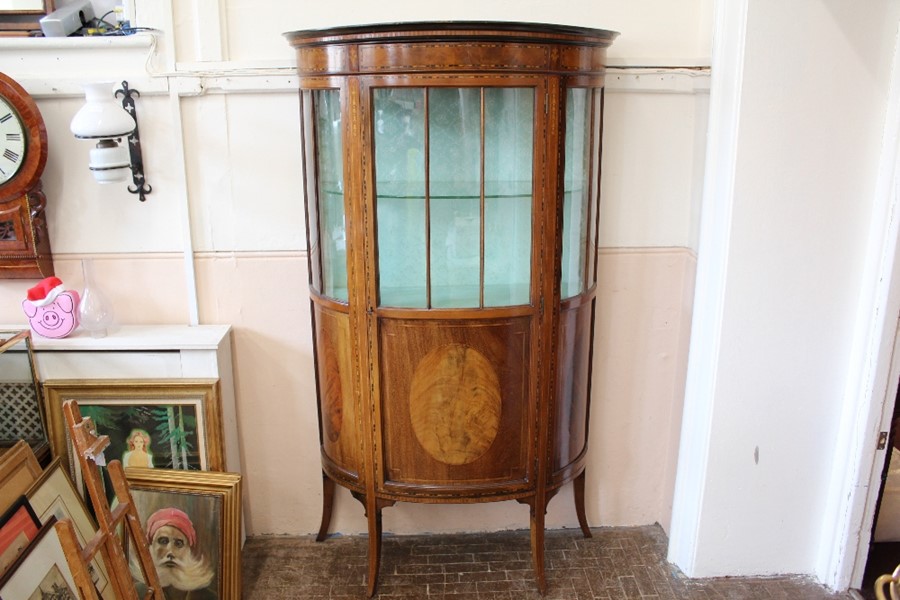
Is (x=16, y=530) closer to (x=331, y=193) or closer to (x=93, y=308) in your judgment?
(x=93, y=308)

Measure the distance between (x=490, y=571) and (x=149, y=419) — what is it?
1364 mm

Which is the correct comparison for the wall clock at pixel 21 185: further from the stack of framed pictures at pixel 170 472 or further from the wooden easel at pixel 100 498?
the wooden easel at pixel 100 498

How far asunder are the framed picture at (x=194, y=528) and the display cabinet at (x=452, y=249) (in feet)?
1.32

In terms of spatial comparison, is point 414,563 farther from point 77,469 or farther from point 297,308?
point 77,469

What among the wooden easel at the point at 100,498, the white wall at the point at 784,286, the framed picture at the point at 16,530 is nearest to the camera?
the wooden easel at the point at 100,498

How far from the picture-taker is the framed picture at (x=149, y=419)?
8.79 ft

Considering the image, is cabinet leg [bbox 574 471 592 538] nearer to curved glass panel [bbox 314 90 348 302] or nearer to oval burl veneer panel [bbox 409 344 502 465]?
oval burl veneer panel [bbox 409 344 502 465]

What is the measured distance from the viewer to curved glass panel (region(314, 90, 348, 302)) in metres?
2.42

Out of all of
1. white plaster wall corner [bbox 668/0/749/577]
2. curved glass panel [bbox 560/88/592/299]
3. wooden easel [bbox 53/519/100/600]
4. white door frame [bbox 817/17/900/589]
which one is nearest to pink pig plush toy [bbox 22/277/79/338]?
wooden easel [bbox 53/519/100/600]

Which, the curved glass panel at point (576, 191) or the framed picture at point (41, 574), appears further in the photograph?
the curved glass panel at point (576, 191)

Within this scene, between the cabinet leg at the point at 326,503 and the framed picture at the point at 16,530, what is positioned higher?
the framed picture at the point at 16,530

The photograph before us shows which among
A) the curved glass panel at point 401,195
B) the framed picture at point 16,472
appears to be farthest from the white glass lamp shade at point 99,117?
the framed picture at point 16,472

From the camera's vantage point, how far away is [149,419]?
107 inches

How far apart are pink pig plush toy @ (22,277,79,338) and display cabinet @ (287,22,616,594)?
0.84 meters
